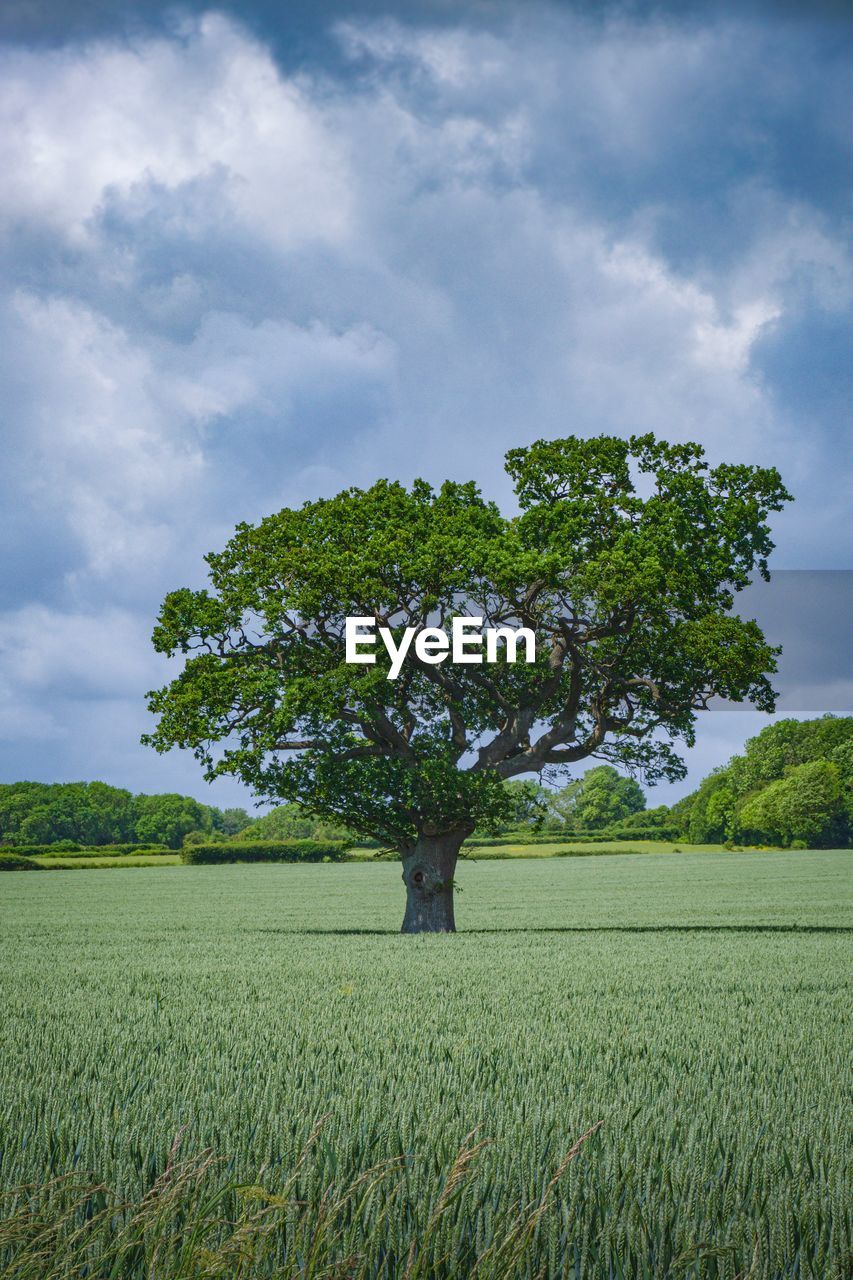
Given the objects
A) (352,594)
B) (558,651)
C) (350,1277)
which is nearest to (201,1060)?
(350,1277)

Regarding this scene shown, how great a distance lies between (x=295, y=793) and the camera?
27.0m

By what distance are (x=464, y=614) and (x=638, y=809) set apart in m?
169

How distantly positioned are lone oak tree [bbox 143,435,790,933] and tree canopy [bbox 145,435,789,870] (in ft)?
0.18

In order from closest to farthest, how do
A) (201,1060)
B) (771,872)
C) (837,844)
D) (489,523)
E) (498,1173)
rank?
(498,1173)
(201,1060)
(489,523)
(771,872)
(837,844)

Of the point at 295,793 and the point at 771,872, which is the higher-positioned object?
the point at 295,793

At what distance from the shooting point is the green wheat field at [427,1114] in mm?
4504

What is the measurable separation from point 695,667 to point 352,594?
8.86 metres

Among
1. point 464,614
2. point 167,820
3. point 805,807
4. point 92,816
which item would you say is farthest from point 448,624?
point 167,820

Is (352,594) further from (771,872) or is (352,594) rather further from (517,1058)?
(771,872)

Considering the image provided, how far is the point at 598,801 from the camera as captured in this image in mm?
168750

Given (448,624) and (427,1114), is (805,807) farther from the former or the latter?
(427,1114)

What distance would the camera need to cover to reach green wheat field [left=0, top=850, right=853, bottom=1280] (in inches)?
177

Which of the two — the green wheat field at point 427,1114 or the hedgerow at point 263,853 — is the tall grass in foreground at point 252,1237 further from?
the hedgerow at point 263,853

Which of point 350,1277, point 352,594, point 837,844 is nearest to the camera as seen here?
point 350,1277
